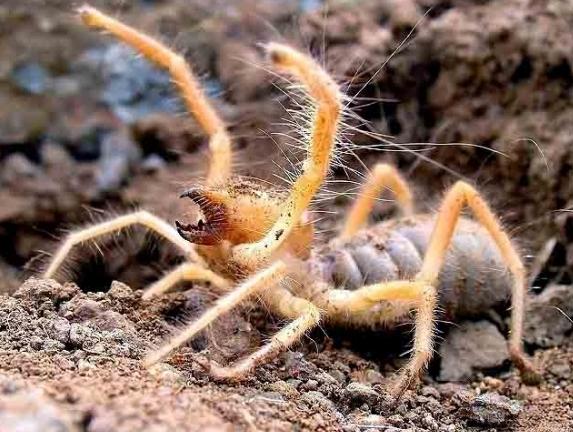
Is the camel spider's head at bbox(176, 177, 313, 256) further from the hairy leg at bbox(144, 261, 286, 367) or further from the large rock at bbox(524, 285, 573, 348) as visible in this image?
the large rock at bbox(524, 285, 573, 348)

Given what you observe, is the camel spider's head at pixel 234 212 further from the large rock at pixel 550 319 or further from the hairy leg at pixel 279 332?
the large rock at pixel 550 319

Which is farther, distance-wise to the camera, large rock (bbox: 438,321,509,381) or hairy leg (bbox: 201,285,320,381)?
large rock (bbox: 438,321,509,381)

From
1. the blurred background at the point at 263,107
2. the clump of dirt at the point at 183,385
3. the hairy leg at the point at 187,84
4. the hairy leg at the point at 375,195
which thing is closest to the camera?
the clump of dirt at the point at 183,385

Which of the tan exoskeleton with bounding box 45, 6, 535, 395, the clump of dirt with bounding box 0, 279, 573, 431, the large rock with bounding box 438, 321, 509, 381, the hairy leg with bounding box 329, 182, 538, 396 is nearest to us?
the clump of dirt with bounding box 0, 279, 573, 431

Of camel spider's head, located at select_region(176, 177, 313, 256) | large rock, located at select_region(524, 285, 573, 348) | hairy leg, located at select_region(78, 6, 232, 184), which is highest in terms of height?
hairy leg, located at select_region(78, 6, 232, 184)

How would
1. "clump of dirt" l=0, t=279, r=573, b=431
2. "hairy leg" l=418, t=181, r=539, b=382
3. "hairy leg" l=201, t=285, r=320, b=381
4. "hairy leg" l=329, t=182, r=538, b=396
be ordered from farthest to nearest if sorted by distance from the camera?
"hairy leg" l=418, t=181, r=539, b=382, "hairy leg" l=329, t=182, r=538, b=396, "hairy leg" l=201, t=285, r=320, b=381, "clump of dirt" l=0, t=279, r=573, b=431

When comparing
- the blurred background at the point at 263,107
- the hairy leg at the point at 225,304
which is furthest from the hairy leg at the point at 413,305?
the blurred background at the point at 263,107

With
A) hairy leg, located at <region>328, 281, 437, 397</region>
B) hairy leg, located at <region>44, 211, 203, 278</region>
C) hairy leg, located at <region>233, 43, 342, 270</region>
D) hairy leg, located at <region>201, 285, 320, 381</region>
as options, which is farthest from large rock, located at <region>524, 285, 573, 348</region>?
hairy leg, located at <region>44, 211, 203, 278</region>
